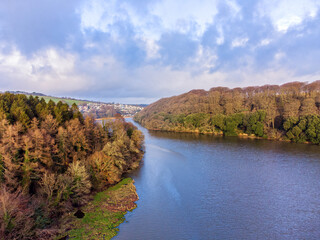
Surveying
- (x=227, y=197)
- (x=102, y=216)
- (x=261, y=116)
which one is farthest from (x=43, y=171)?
(x=261, y=116)

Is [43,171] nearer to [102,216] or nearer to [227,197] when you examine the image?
[102,216]

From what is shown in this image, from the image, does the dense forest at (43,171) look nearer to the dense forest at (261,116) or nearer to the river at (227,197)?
the river at (227,197)

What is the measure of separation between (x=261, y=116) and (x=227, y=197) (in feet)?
174

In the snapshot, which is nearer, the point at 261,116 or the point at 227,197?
the point at 227,197

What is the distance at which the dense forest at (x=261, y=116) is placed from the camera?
196 feet

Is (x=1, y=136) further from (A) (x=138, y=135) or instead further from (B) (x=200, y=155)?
(B) (x=200, y=155)

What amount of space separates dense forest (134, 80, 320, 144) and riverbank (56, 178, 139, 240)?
55565 mm

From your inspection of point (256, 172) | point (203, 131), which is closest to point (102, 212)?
point (256, 172)

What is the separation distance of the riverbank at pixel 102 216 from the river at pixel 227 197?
102 cm

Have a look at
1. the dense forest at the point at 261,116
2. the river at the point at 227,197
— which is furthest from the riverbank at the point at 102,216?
the dense forest at the point at 261,116

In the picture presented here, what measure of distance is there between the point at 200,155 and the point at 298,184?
66.3 feet

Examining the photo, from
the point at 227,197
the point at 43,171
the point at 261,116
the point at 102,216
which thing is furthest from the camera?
the point at 261,116

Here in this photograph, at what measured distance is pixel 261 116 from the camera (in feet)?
227

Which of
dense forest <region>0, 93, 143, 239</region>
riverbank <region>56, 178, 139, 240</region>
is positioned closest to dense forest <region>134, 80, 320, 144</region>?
dense forest <region>0, 93, 143, 239</region>
